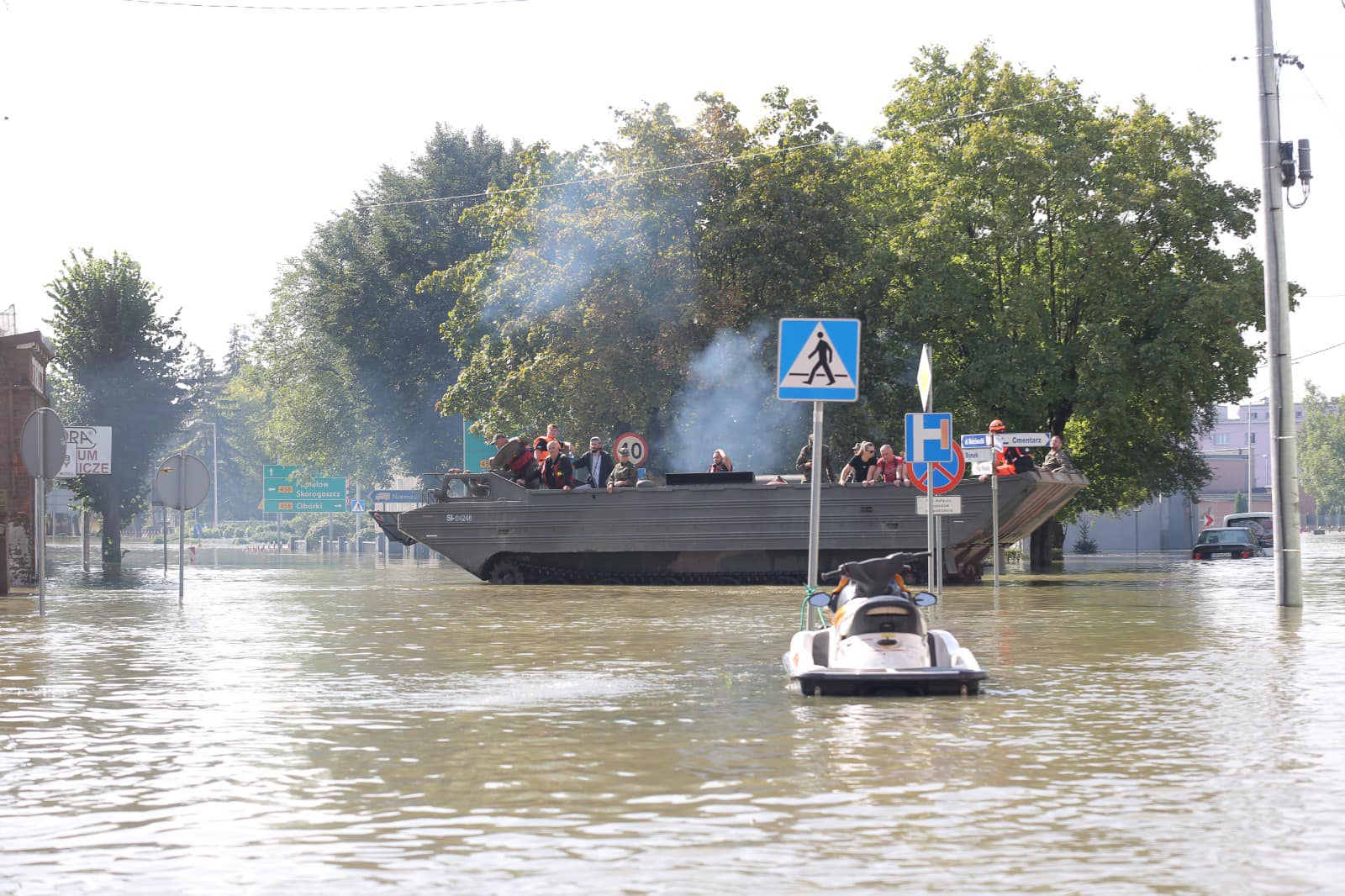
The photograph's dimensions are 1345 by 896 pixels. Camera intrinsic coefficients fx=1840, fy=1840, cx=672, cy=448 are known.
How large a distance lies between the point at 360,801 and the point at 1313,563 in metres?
40.7

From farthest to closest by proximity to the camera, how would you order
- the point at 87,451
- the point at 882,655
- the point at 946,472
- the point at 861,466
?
the point at 87,451 < the point at 861,466 < the point at 946,472 < the point at 882,655

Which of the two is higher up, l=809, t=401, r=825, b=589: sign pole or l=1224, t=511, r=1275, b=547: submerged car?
l=809, t=401, r=825, b=589: sign pole

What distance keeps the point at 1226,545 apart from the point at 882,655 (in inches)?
1932

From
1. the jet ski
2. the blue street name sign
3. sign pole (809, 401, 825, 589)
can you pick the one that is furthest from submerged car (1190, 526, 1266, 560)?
the jet ski

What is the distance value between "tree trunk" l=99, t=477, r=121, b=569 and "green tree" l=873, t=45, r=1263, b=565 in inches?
1051

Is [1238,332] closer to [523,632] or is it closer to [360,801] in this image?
[523,632]

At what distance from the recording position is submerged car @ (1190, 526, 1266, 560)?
190 feet

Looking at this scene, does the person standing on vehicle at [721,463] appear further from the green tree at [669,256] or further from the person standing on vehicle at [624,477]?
the green tree at [669,256]

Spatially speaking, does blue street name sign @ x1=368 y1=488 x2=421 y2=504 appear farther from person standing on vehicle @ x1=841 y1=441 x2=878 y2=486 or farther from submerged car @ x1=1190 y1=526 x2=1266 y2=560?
person standing on vehicle @ x1=841 y1=441 x2=878 y2=486

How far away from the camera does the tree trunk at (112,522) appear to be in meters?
56.4

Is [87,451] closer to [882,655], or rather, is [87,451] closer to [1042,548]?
[1042,548]

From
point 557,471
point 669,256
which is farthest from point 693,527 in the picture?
point 669,256

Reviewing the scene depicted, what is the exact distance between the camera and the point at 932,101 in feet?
151

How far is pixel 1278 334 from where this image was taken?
905 inches
